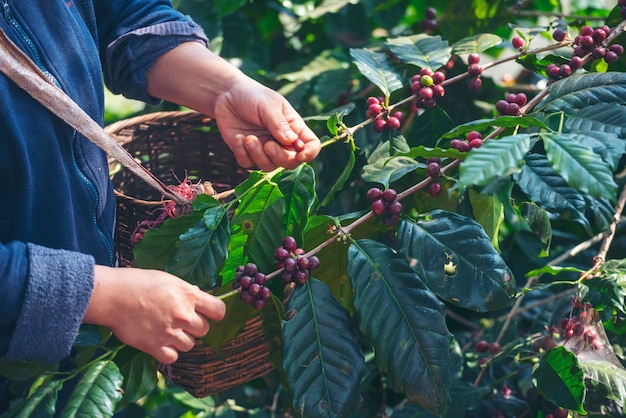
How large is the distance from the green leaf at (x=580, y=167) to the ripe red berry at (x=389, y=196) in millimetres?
243

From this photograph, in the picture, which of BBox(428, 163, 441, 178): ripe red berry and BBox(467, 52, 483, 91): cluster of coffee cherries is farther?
BBox(467, 52, 483, 91): cluster of coffee cherries

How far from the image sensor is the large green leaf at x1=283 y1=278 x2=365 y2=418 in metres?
1.02

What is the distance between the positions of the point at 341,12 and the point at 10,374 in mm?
1418

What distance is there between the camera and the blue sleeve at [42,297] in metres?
0.86

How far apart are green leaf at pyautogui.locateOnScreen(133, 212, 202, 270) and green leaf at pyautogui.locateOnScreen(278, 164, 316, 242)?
139 mm

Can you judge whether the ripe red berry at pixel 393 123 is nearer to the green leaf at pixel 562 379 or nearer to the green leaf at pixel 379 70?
the green leaf at pixel 379 70

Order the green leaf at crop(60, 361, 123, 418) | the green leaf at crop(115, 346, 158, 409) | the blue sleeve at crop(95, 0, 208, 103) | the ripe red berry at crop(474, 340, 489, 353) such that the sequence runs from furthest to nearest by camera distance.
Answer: the ripe red berry at crop(474, 340, 489, 353)
the blue sleeve at crop(95, 0, 208, 103)
the green leaf at crop(115, 346, 158, 409)
the green leaf at crop(60, 361, 123, 418)

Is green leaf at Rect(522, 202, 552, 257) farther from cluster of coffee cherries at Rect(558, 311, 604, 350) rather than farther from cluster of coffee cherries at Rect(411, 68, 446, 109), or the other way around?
cluster of coffee cherries at Rect(411, 68, 446, 109)

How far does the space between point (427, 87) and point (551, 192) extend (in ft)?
1.27

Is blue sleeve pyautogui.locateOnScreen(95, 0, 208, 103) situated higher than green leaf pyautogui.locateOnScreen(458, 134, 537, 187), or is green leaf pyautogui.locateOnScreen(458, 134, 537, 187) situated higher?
blue sleeve pyautogui.locateOnScreen(95, 0, 208, 103)

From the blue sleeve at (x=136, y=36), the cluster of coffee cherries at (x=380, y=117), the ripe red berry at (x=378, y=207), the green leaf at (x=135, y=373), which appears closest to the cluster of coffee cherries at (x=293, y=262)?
the ripe red berry at (x=378, y=207)

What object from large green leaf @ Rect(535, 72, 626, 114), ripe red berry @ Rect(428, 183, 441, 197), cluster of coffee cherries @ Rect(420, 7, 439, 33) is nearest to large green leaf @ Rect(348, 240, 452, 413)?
ripe red berry @ Rect(428, 183, 441, 197)

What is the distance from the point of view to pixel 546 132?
101 cm

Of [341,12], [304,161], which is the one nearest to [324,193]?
[304,161]
